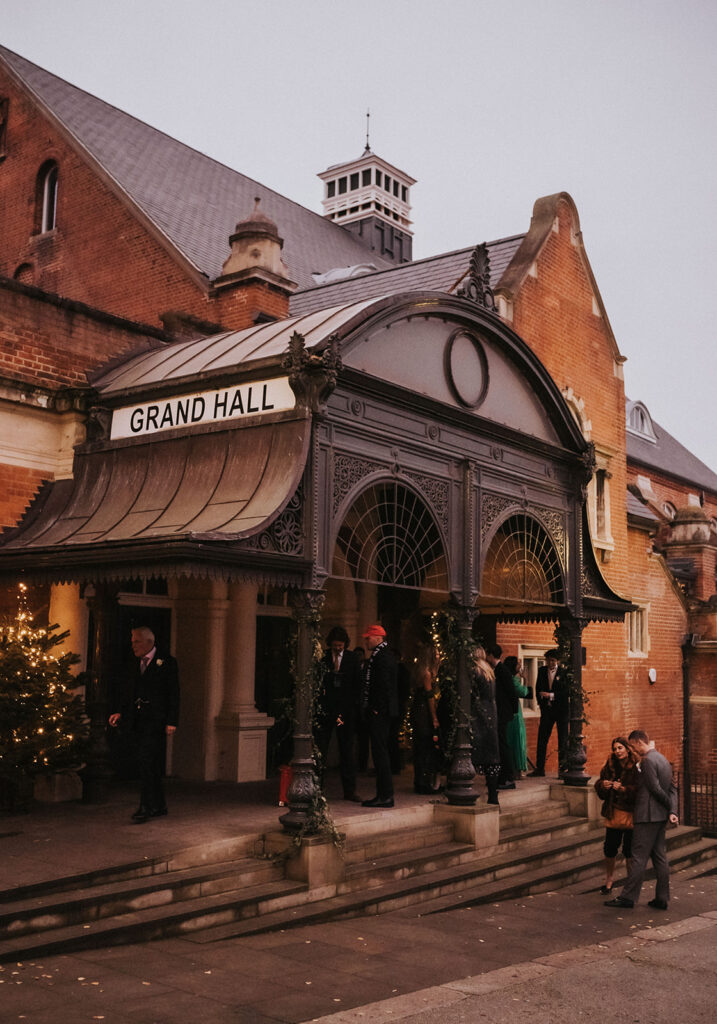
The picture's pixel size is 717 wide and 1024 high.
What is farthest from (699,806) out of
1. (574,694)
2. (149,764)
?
(149,764)

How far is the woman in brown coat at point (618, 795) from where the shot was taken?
9.20 metres

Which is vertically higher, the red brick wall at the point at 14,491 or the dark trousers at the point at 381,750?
the red brick wall at the point at 14,491

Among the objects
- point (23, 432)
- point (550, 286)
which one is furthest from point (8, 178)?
point (23, 432)

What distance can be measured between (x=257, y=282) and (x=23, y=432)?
22.7 feet

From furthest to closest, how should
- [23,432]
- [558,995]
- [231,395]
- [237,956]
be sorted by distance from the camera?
[23,432], [231,395], [237,956], [558,995]

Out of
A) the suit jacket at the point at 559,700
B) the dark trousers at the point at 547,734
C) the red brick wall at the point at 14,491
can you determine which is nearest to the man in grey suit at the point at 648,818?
the dark trousers at the point at 547,734

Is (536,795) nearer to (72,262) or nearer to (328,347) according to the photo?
(328,347)

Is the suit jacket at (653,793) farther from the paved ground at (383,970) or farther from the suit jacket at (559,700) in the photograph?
the suit jacket at (559,700)

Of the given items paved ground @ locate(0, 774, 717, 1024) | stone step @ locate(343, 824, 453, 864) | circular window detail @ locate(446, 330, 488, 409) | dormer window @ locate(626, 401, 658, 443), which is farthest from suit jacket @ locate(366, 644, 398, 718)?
dormer window @ locate(626, 401, 658, 443)

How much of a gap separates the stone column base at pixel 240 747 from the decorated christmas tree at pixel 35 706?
2679mm

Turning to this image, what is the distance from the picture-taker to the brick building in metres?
9.41

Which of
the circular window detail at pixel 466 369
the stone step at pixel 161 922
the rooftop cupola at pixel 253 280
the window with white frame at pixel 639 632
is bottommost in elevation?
the stone step at pixel 161 922

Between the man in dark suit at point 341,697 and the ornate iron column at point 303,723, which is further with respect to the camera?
the man in dark suit at point 341,697

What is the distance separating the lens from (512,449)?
12016mm
